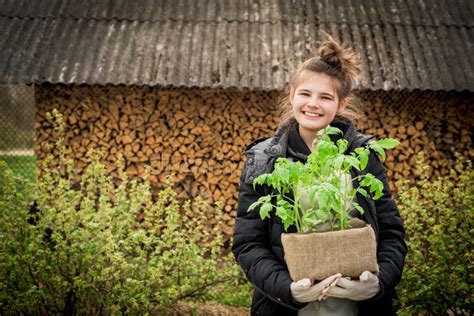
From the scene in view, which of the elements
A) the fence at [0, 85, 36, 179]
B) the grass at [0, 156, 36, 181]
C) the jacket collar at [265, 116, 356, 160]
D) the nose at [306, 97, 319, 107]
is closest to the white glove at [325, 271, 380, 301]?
the jacket collar at [265, 116, 356, 160]

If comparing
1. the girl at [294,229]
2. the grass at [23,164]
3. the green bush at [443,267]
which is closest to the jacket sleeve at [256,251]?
the girl at [294,229]

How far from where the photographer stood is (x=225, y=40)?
6.56 m

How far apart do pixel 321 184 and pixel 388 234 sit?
494 mm

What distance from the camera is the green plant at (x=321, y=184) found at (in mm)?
1851

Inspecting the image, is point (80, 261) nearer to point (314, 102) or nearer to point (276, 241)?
point (276, 241)

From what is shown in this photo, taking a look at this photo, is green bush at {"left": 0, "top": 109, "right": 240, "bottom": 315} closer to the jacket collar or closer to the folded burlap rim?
the jacket collar

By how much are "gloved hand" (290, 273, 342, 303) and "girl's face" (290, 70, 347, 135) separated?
2.00 feet

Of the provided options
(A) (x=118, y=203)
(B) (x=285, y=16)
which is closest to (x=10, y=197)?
(A) (x=118, y=203)

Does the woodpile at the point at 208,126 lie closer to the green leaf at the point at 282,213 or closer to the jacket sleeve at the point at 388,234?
the jacket sleeve at the point at 388,234

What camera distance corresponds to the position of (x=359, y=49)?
255 inches

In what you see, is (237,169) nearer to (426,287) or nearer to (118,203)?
(118,203)

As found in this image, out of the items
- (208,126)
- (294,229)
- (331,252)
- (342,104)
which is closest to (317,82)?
(342,104)

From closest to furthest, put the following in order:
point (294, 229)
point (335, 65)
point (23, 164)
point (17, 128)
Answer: point (294, 229)
point (335, 65)
point (23, 164)
point (17, 128)

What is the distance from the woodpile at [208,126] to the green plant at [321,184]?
453 centimetres
